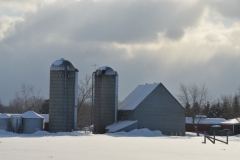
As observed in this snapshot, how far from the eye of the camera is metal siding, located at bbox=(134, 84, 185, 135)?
177 feet

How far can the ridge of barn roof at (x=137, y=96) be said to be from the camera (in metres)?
54.6

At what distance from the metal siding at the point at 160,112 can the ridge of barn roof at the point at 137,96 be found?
0.54 meters

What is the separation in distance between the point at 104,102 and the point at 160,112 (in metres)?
6.66

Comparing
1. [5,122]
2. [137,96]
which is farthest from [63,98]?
[137,96]

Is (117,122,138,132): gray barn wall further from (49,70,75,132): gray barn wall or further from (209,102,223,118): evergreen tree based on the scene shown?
(209,102,223,118): evergreen tree

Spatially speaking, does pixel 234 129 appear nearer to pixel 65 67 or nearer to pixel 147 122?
pixel 147 122

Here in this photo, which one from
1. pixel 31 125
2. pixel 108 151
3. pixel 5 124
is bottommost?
pixel 108 151

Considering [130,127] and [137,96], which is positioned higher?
[137,96]

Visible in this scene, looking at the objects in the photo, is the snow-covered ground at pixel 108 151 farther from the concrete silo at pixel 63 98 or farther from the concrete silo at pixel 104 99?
the concrete silo at pixel 104 99

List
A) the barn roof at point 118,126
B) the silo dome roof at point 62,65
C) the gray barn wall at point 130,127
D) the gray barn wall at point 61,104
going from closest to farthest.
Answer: the gray barn wall at point 61,104, the silo dome roof at point 62,65, the gray barn wall at point 130,127, the barn roof at point 118,126

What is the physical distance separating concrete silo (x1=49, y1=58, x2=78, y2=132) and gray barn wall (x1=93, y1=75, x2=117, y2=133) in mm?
4906

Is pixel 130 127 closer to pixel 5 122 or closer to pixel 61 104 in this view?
pixel 61 104

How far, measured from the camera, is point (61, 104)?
50156 millimetres

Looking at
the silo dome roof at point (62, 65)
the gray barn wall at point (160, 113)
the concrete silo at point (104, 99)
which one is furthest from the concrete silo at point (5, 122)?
the gray barn wall at point (160, 113)
